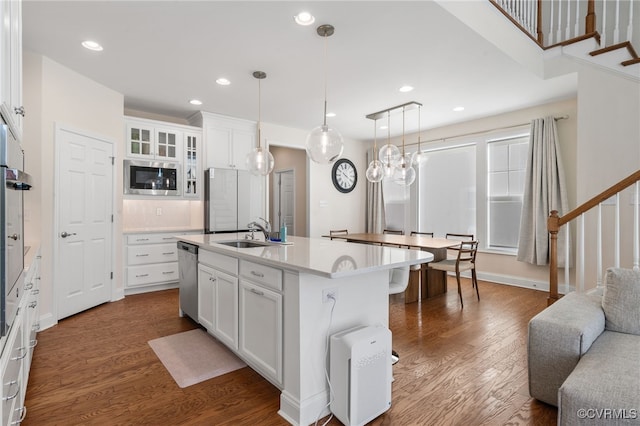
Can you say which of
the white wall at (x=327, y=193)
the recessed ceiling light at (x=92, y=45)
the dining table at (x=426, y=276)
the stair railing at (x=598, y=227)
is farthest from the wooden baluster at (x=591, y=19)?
the recessed ceiling light at (x=92, y=45)

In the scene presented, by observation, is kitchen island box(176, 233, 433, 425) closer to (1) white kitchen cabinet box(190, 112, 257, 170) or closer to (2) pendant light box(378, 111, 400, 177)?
(2) pendant light box(378, 111, 400, 177)

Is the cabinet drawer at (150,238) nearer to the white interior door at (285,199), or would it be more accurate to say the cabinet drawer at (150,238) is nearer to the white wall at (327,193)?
the white wall at (327,193)

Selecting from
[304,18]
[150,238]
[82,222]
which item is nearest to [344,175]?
[150,238]

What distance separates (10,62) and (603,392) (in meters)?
3.12

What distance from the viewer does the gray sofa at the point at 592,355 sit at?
1.39 meters

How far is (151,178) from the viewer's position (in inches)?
185

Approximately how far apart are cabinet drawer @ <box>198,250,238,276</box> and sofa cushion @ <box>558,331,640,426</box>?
6.64 feet

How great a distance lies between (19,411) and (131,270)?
305 centimetres

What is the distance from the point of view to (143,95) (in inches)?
175

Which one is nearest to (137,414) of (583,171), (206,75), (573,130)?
(206,75)

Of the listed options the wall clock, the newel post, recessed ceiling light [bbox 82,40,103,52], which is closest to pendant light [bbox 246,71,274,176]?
recessed ceiling light [bbox 82,40,103,52]

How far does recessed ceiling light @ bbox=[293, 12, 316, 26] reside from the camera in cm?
262

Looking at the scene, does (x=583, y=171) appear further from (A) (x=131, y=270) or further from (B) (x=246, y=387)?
(A) (x=131, y=270)

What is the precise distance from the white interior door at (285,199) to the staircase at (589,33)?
4.92 m
